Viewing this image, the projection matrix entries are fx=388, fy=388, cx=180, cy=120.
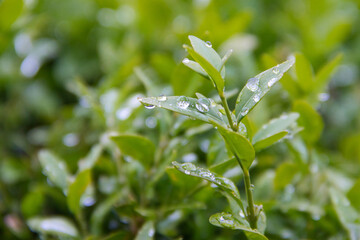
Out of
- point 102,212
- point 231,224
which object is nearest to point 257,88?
point 231,224

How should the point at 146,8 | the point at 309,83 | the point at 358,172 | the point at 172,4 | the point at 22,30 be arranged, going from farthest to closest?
the point at 172,4 < the point at 146,8 < the point at 22,30 < the point at 358,172 < the point at 309,83

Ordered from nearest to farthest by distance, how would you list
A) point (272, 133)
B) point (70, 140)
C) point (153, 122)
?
point (272, 133) → point (153, 122) → point (70, 140)

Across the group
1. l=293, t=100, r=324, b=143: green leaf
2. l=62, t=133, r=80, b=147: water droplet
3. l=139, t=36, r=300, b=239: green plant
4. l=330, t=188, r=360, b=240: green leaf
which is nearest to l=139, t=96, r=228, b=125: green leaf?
l=139, t=36, r=300, b=239: green plant

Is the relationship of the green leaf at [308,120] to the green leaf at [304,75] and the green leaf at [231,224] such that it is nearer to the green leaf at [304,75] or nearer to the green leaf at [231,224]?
the green leaf at [304,75]

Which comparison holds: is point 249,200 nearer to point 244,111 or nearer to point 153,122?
point 244,111

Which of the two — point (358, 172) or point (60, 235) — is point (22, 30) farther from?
point (358, 172)

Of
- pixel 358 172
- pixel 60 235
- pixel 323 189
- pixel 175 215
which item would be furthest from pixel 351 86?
pixel 60 235

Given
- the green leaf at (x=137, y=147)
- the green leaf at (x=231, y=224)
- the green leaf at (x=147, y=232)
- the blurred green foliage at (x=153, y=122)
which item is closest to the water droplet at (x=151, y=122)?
the blurred green foliage at (x=153, y=122)
